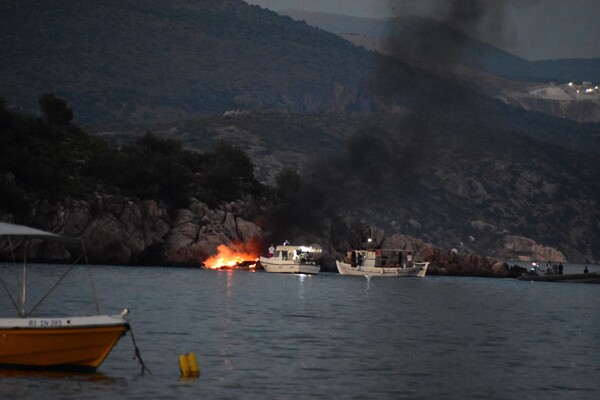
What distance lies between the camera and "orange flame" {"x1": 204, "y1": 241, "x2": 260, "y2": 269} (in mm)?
182250

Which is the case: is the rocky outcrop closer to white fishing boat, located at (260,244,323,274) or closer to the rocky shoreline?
the rocky shoreline

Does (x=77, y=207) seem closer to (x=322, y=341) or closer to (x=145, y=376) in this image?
(x=322, y=341)

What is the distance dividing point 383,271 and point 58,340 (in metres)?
143

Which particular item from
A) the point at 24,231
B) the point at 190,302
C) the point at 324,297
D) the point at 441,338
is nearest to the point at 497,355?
the point at 441,338

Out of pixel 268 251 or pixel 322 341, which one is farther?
pixel 268 251

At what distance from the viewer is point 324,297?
12150cm

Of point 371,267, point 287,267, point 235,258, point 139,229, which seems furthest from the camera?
point 371,267

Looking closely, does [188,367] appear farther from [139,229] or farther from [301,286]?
[139,229]

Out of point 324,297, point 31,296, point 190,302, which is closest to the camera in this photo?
point 31,296

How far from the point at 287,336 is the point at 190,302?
91.6ft

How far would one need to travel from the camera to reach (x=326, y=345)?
70.0m

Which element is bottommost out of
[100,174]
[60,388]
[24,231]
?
[60,388]

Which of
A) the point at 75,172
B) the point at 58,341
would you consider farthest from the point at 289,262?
the point at 58,341

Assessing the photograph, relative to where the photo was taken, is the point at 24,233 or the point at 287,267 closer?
the point at 24,233
